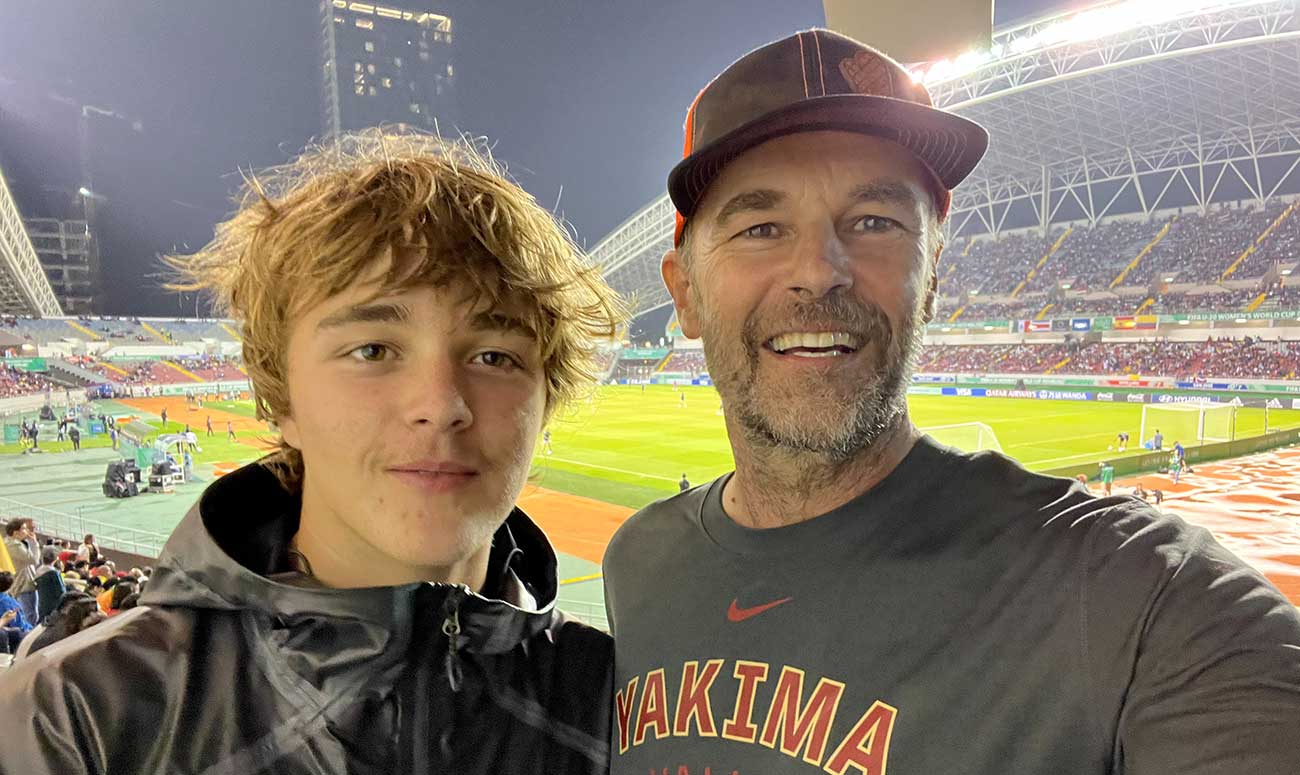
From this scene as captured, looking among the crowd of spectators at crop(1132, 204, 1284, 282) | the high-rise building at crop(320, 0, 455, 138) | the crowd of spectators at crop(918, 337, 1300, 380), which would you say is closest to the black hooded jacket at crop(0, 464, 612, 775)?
the high-rise building at crop(320, 0, 455, 138)

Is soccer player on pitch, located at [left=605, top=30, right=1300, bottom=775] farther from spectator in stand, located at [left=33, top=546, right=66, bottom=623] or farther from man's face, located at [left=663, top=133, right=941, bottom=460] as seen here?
spectator in stand, located at [left=33, top=546, right=66, bottom=623]

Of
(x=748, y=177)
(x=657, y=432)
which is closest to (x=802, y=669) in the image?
(x=748, y=177)

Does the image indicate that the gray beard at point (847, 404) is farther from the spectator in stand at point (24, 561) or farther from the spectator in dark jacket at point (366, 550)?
the spectator in stand at point (24, 561)

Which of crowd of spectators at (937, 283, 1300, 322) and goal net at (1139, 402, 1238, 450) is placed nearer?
goal net at (1139, 402, 1238, 450)

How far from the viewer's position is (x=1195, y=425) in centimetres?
1390

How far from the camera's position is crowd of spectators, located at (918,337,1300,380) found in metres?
18.1

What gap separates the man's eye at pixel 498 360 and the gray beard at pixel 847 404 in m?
0.35

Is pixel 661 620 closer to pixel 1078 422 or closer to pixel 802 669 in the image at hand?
pixel 802 669

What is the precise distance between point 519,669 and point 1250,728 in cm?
86

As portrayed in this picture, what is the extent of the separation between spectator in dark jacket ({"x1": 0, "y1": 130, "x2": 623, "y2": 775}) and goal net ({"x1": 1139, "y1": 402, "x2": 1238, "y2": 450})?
15.2 meters

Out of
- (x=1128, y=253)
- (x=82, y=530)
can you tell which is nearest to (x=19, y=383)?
(x=82, y=530)

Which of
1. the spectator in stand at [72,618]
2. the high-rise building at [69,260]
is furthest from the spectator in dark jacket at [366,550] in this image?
the high-rise building at [69,260]

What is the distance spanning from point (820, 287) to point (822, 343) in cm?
9

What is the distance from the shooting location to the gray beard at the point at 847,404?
1162 millimetres
